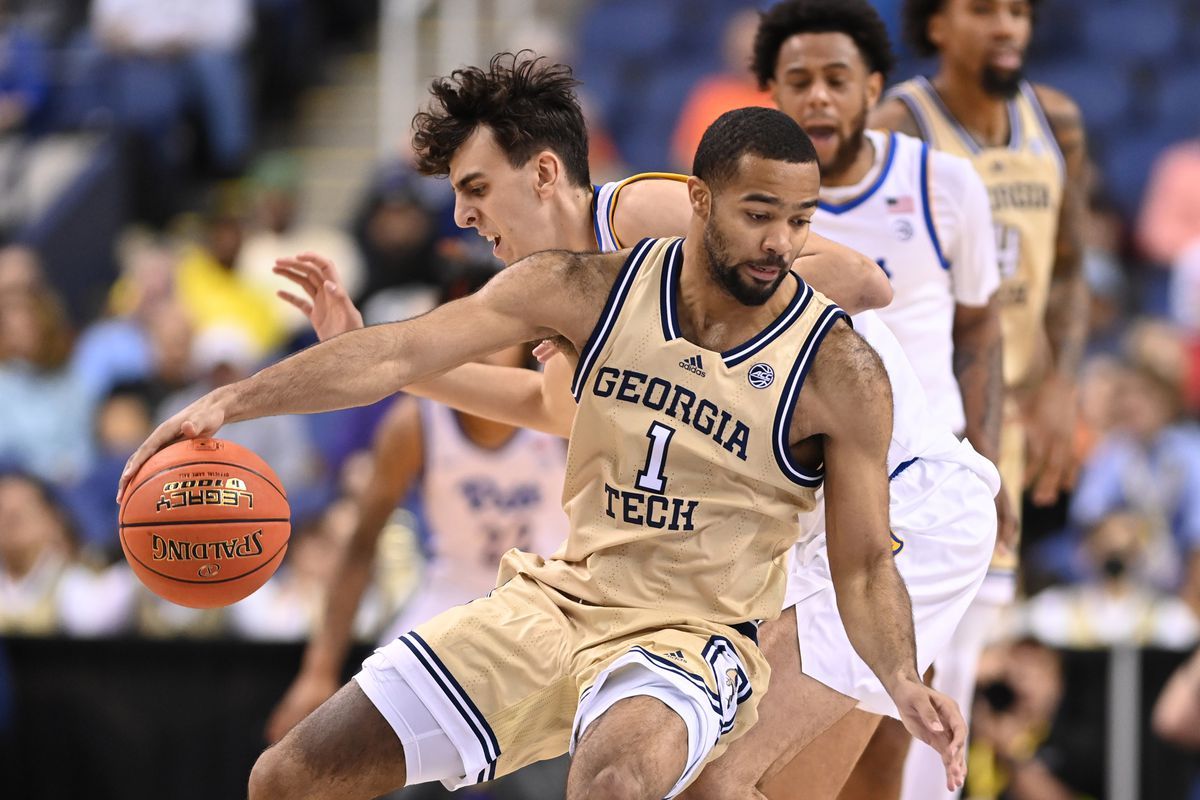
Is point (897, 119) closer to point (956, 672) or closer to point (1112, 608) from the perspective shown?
point (956, 672)

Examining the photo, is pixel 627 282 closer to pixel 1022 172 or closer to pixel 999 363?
pixel 999 363

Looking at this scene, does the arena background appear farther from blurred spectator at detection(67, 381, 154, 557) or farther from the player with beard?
the player with beard

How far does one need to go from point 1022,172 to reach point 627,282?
8.54ft

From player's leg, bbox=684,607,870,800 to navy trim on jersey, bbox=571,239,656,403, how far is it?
2.97ft

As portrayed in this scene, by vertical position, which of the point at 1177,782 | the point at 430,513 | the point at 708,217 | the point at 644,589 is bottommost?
the point at 1177,782

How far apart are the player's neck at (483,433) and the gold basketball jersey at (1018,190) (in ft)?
6.64

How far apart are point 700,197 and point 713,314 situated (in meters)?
0.29

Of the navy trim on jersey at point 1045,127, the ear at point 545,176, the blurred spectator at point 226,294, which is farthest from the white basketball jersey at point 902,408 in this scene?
the blurred spectator at point 226,294

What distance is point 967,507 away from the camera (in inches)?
202

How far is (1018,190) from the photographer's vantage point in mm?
6602

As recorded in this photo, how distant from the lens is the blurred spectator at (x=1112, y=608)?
26.7ft

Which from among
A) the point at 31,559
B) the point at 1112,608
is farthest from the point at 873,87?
the point at 31,559

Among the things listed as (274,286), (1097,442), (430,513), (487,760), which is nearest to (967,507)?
(487,760)

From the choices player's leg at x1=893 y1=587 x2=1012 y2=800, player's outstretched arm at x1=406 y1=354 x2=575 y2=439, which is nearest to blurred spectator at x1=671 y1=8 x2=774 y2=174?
player's leg at x1=893 y1=587 x2=1012 y2=800
